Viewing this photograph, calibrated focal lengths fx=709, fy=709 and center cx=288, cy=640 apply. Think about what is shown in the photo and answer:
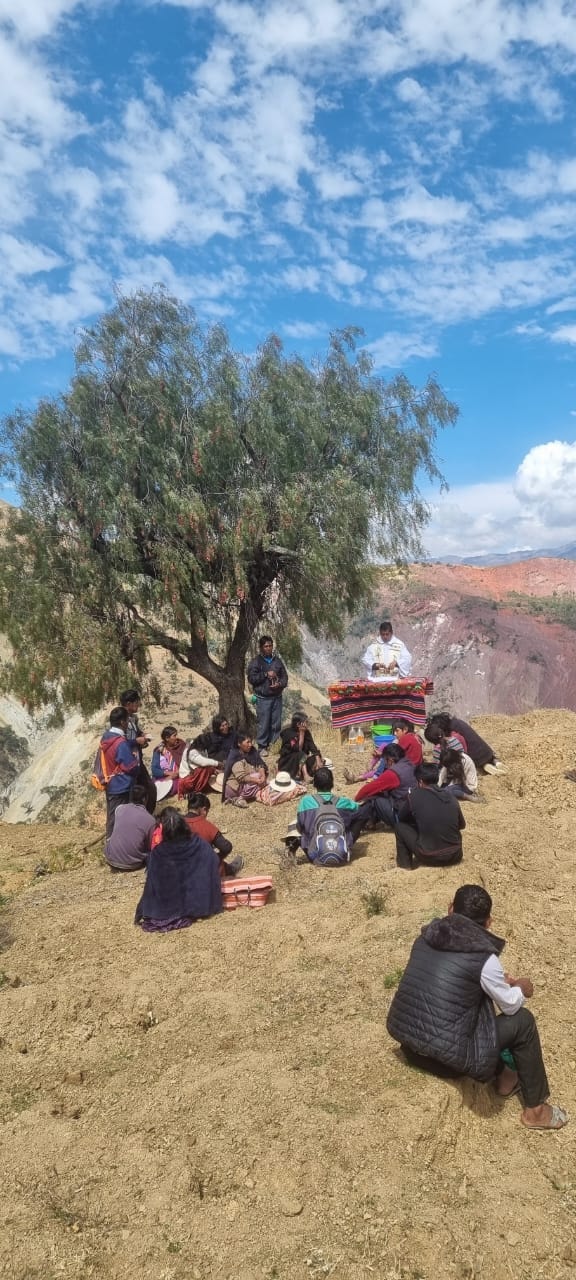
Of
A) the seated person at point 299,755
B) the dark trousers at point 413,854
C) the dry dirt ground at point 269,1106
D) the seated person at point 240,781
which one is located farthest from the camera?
the seated person at point 299,755

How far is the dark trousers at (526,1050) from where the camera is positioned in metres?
3.77

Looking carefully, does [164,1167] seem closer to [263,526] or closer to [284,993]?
[284,993]

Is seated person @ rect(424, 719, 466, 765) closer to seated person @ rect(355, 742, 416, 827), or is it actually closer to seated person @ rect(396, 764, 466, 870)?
seated person @ rect(355, 742, 416, 827)

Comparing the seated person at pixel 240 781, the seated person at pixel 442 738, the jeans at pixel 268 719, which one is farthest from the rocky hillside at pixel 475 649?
the seated person at pixel 442 738

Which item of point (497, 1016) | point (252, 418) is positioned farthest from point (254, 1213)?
point (252, 418)

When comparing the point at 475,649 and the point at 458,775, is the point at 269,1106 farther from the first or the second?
the point at 475,649

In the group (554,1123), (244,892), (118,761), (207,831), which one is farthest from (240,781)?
(554,1123)

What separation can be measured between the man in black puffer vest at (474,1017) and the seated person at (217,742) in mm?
6953

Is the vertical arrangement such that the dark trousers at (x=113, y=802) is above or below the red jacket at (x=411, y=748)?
below

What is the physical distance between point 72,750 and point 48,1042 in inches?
983

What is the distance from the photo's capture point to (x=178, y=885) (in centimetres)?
628

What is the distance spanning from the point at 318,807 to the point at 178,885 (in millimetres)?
1972

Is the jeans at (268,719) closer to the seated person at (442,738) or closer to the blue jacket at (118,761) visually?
the seated person at (442,738)

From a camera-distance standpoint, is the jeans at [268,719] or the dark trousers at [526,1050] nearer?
the dark trousers at [526,1050]
